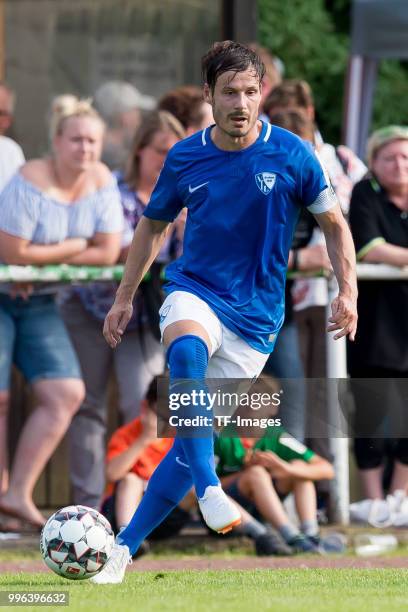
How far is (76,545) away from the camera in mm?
6762

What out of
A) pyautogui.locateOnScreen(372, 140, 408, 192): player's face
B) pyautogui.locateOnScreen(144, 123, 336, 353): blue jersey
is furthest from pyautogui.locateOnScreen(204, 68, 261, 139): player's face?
pyautogui.locateOnScreen(372, 140, 408, 192): player's face

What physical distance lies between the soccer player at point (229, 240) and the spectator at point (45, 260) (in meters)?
2.08

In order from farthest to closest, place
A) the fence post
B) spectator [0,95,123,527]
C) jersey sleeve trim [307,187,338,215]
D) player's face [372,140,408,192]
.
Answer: player's face [372,140,408,192], the fence post, spectator [0,95,123,527], jersey sleeve trim [307,187,338,215]

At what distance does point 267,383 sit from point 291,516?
5.19ft

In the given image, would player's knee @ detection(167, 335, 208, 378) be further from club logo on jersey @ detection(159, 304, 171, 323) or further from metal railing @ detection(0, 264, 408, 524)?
metal railing @ detection(0, 264, 408, 524)

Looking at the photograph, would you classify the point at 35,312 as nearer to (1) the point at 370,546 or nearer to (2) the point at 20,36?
(1) the point at 370,546

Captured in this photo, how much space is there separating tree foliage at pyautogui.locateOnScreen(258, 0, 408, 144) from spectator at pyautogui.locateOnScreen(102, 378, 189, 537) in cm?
1248

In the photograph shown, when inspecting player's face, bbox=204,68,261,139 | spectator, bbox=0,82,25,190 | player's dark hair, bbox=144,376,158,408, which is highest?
player's face, bbox=204,68,261,139

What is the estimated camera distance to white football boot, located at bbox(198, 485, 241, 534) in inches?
252

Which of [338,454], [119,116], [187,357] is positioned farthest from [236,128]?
[119,116]

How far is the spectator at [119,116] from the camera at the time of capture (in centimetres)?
1139

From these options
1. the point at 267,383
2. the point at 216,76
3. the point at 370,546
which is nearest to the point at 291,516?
the point at 370,546

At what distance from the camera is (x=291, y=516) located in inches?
364

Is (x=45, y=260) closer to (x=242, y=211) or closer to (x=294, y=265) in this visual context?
(x=294, y=265)
